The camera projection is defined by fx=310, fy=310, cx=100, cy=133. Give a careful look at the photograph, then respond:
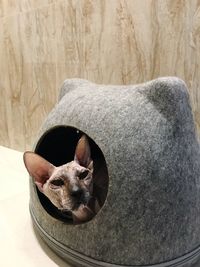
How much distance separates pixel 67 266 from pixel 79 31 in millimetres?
762

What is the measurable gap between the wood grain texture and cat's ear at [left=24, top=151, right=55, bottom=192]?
0.44 meters

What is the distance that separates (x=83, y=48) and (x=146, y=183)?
0.67 metres

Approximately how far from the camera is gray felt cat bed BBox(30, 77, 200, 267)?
556mm

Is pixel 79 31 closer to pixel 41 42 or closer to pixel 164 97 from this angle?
pixel 41 42

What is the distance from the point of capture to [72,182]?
60 centimetres

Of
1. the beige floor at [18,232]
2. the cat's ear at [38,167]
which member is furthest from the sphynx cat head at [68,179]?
the beige floor at [18,232]

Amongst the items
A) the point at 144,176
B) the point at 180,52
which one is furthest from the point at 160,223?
the point at 180,52

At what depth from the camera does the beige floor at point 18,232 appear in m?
0.70

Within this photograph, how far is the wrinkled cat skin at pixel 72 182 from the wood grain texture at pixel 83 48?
0.38m

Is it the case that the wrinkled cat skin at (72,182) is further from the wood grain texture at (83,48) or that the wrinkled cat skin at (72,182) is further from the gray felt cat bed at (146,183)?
the wood grain texture at (83,48)

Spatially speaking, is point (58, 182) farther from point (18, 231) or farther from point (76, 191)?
point (18, 231)

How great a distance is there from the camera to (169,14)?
2.77 ft

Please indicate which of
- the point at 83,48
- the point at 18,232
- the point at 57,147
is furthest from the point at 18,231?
the point at 83,48

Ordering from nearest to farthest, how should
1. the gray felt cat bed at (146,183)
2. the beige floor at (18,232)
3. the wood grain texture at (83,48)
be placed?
1. the gray felt cat bed at (146,183)
2. the beige floor at (18,232)
3. the wood grain texture at (83,48)
